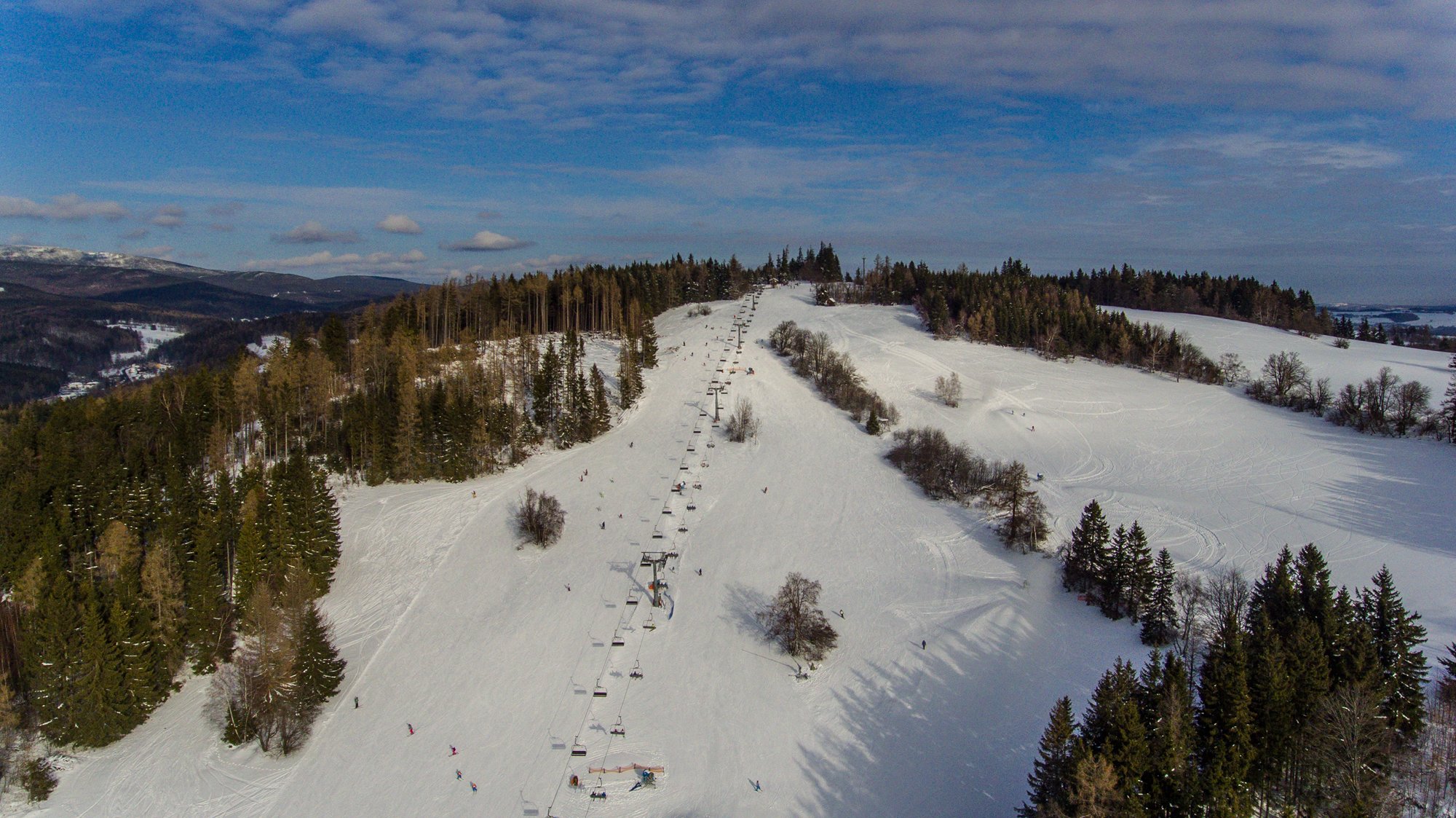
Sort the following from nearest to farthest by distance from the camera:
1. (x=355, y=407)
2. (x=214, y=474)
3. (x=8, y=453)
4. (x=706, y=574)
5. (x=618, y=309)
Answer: (x=706, y=574) < (x=8, y=453) < (x=214, y=474) < (x=355, y=407) < (x=618, y=309)

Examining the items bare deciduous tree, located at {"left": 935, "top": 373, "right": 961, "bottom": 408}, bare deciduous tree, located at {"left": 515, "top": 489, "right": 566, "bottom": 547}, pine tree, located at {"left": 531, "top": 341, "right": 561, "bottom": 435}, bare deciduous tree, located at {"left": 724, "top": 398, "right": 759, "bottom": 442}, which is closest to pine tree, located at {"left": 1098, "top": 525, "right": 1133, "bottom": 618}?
bare deciduous tree, located at {"left": 515, "top": 489, "right": 566, "bottom": 547}

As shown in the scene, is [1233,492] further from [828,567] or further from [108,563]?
Answer: [108,563]

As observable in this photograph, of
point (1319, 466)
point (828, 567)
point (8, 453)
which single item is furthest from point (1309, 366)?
point (8, 453)

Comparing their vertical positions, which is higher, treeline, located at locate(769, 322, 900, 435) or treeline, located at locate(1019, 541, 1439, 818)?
treeline, located at locate(769, 322, 900, 435)

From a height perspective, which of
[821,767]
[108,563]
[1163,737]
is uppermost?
[1163,737]

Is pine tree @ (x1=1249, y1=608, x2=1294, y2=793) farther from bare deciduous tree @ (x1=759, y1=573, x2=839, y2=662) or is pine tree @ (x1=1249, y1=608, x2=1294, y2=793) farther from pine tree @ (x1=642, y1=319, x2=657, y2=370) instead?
pine tree @ (x1=642, y1=319, x2=657, y2=370)

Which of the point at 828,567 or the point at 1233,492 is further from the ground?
the point at 1233,492

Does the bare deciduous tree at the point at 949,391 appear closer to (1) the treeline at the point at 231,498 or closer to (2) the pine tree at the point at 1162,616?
(1) the treeline at the point at 231,498
